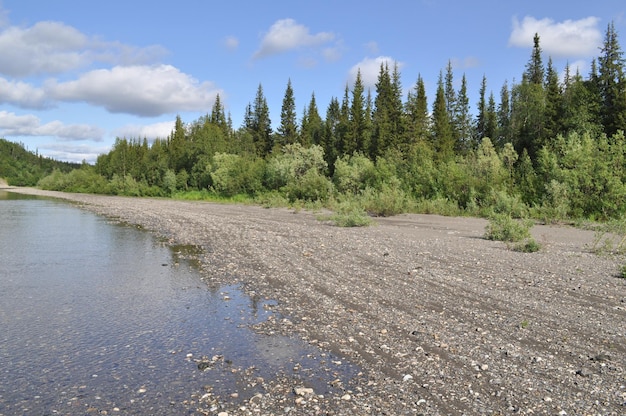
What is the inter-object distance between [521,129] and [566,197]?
38013 mm

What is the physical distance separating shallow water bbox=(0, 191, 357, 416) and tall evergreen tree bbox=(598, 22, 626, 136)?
51.9 meters

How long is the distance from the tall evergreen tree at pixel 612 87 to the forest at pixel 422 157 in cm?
14

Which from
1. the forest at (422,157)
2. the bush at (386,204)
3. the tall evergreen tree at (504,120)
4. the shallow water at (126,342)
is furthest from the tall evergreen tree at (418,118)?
the shallow water at (126,342)

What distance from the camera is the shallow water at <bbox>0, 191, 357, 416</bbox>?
260 inches

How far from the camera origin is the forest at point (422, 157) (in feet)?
109

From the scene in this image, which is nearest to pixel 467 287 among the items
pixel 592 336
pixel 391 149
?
pixel 592 336

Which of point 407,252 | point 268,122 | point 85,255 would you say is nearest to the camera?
point 407,252

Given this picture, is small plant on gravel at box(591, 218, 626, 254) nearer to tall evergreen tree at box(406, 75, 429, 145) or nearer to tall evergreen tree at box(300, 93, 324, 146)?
tall evergreen tree at box(406, 75, 429, 145)

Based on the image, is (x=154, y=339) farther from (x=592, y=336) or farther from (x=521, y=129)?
(x=521, y=129)

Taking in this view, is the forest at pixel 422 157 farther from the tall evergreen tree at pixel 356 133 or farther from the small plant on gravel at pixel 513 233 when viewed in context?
the small plant on gravel at pixel 513 233

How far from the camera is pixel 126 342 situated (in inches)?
348

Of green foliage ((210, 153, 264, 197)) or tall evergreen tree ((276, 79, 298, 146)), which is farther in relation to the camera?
tall evergreen tree ((276, 79, 298, 146))

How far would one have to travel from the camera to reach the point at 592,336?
8383mm

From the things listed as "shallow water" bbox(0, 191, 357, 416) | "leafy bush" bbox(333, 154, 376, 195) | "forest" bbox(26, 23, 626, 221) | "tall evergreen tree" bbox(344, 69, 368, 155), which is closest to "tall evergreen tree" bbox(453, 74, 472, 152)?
"forest" bbox(26, 23, 626, 221)
